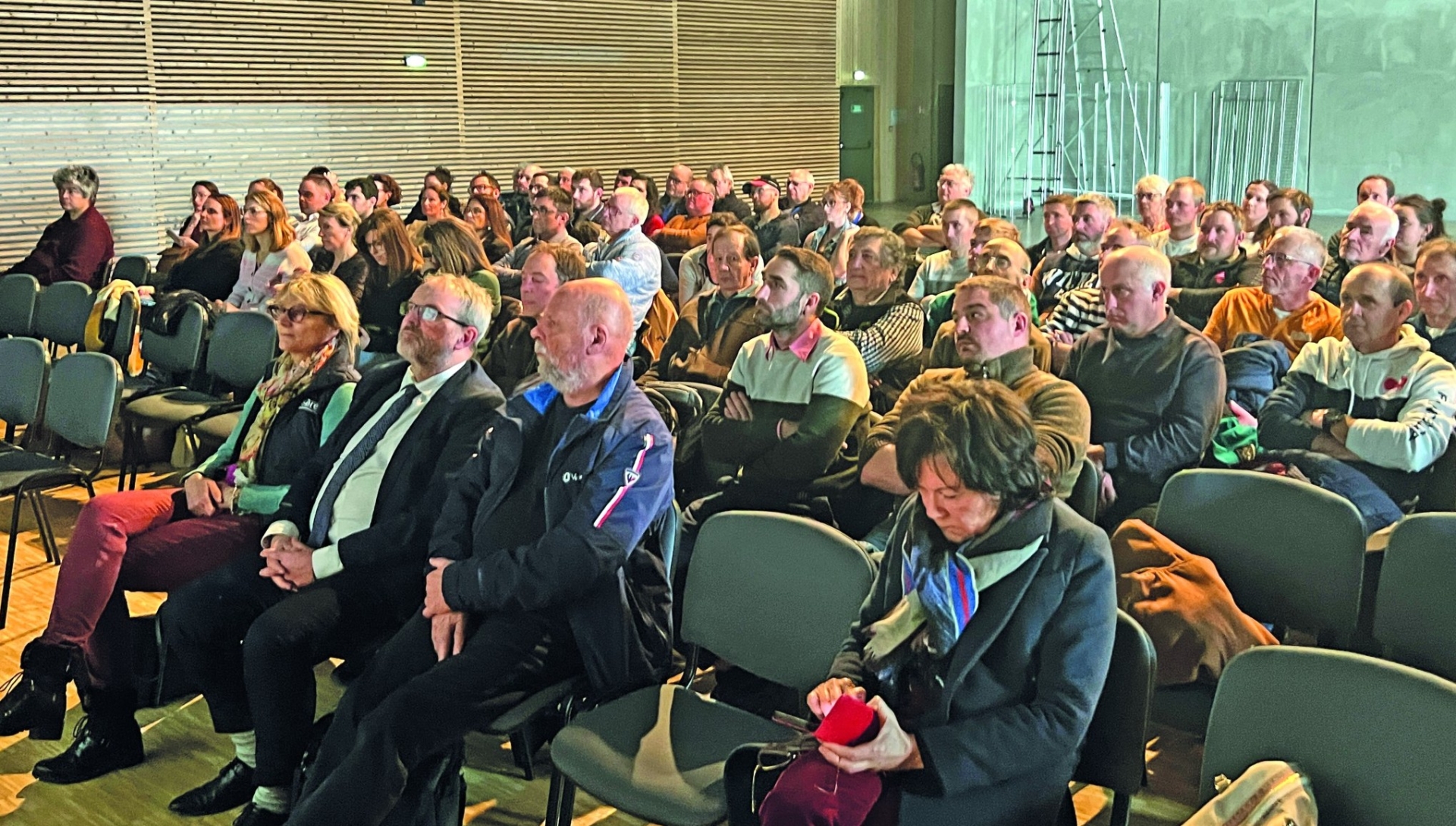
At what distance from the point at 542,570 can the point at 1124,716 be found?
3.98 feet

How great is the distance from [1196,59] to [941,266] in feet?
31.4

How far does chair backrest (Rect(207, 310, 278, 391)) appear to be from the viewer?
560cm

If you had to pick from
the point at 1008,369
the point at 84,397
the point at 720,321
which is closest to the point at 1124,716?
the point at 1008,369

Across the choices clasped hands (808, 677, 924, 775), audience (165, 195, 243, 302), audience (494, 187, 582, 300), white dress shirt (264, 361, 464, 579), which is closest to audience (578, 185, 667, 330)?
audience (494, 187, 582, 300)

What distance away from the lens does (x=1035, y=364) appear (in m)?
3.84

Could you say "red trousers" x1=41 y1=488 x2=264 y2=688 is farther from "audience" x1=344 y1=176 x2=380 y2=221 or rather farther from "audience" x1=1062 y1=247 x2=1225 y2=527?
"audience" x1=344 y1=176 x2=380 y2=221

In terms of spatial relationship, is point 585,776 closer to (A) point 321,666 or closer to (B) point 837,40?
(A) point 321,666

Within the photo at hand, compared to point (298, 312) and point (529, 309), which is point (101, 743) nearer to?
point (298, 312)

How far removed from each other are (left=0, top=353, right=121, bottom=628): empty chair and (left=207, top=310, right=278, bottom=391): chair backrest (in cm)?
79

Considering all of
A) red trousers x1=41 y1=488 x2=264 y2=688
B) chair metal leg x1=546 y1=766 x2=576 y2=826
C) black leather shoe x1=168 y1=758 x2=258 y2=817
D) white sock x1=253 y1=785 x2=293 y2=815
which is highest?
red trousers x1=41 y1=488 x2=264 y2=688

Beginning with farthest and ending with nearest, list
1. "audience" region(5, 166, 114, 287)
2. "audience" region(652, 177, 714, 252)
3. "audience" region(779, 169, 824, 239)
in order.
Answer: "audience" region(779, 169, 824, 239) → "audience" region(652, 177, 714, 252) → "audience" region(5, 166, 114, 287)

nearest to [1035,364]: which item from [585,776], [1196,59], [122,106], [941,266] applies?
[585,776]

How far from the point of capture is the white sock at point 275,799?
9.77 feet

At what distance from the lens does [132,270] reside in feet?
26.8
